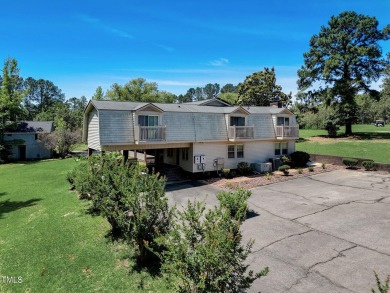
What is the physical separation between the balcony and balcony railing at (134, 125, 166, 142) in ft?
21.6

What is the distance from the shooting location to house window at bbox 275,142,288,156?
27938mm

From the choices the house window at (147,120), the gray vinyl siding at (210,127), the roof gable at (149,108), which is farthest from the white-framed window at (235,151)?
the roof gable at (149,108)

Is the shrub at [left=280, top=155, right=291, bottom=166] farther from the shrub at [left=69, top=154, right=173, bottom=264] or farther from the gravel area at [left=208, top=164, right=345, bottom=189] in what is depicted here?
the shrub at [left=69, top=154, right=173, bottom=264]

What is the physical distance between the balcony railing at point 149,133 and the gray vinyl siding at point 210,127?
3.46m

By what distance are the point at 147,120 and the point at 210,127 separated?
5.87m

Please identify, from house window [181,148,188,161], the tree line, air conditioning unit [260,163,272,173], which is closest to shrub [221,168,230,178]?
house window [181,148,188,161]

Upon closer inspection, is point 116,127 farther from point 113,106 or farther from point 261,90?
point 261,90

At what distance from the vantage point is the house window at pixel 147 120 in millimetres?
20484

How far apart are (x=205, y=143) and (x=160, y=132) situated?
4.66m

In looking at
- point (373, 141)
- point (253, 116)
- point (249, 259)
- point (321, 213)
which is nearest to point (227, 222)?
point (249, 259)

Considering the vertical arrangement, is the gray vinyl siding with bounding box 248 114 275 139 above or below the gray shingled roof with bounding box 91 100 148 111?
below

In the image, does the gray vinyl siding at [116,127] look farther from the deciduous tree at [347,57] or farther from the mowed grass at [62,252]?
the deciduous tree at [347,57]

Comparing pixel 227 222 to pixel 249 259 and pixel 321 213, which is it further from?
pixel 321 213

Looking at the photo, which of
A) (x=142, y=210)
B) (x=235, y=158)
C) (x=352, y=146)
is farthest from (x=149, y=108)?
(x=352, y=146)
